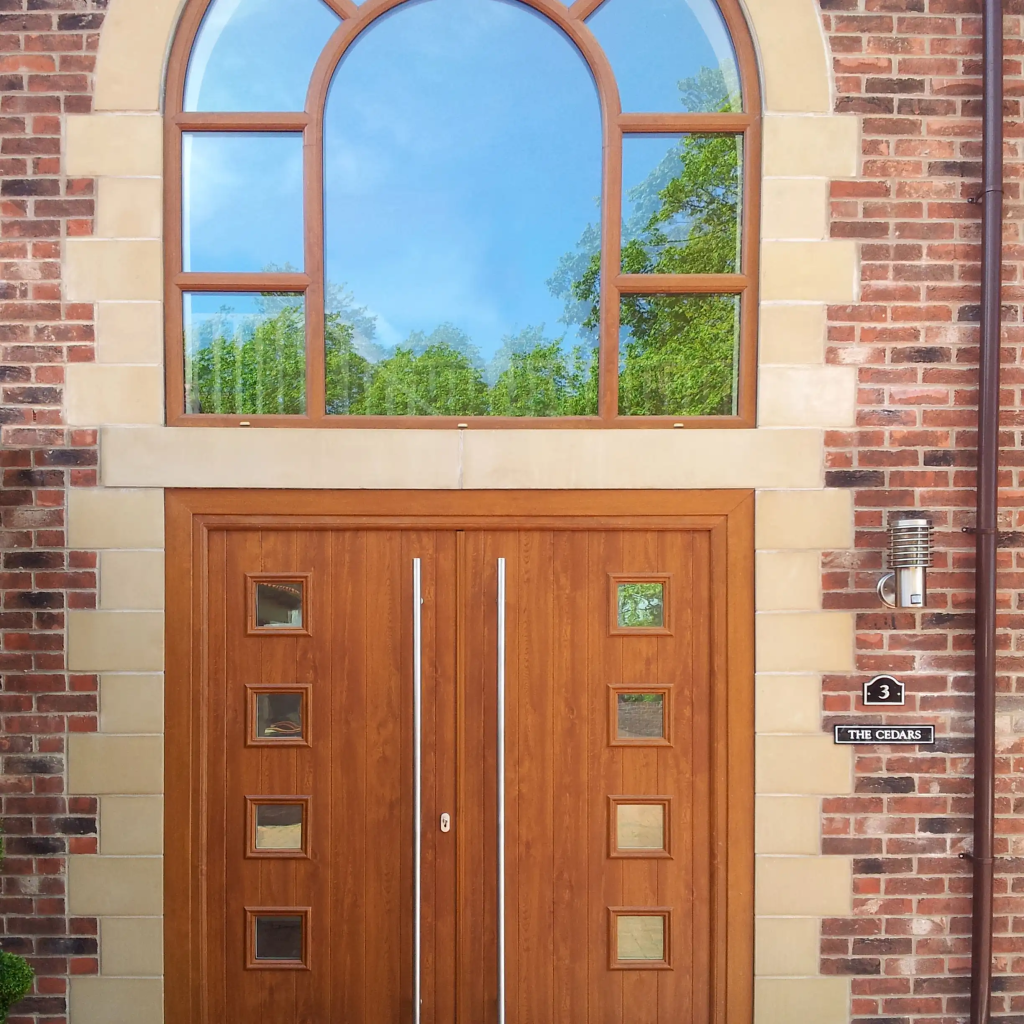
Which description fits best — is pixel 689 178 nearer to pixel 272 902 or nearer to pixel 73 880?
pixel 272 902

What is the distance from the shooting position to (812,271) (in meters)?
3.05

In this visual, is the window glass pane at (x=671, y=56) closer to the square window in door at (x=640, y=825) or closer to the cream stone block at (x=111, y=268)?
the cream stone block at (x=111, y=268)

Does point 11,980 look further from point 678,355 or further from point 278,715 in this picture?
point 678,355

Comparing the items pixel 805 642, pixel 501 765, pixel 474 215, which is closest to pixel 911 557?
pixel 805 642

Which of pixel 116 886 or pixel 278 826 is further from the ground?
pixel 278 826

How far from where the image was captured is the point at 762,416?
3.06 meters

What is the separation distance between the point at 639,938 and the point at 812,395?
217 centimetres

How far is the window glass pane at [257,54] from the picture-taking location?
313cm

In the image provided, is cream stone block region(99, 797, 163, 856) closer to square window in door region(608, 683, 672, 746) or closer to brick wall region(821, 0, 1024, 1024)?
square window in door region(608, 683, 672, 746)

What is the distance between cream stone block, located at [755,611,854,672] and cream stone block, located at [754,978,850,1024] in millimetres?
1167

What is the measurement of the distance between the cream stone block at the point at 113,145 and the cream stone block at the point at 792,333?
2.35 m

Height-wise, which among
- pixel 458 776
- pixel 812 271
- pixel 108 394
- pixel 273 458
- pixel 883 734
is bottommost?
pixel 458 776

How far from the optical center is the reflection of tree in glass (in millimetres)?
3141

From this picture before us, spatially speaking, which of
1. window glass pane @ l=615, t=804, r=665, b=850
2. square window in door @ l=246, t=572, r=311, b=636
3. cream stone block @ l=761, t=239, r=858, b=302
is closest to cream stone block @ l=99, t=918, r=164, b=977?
square window in door @ l=246, t=572, r=311, b=636
